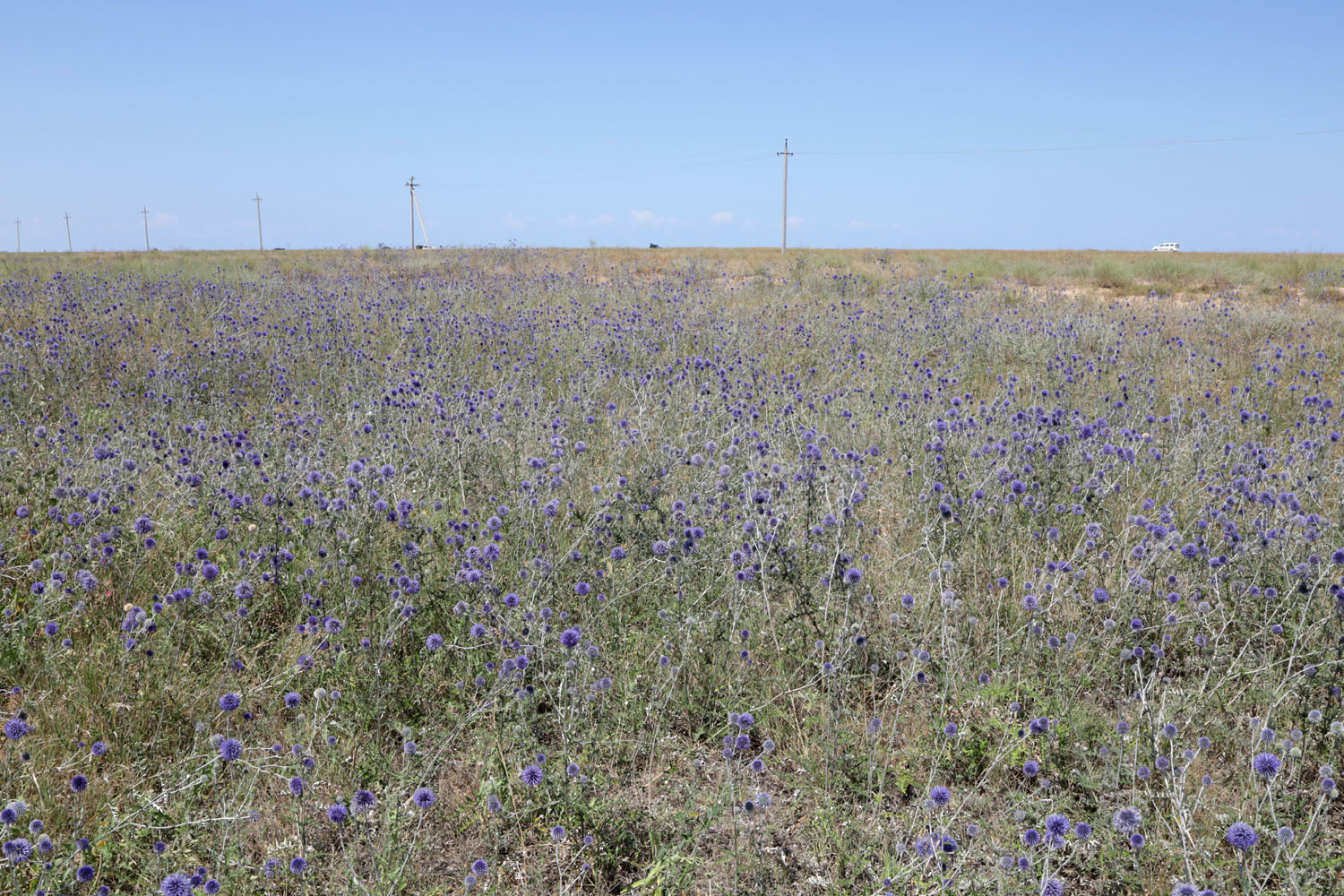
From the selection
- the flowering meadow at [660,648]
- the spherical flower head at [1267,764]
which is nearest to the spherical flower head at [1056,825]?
the flowering meadow at [660,648]

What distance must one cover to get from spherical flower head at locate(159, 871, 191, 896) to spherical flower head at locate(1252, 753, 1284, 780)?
253 cm

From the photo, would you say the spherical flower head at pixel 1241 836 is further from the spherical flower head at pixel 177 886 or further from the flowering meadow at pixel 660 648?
the spherical flower head at pixel 177 886

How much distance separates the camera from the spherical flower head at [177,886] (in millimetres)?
1632

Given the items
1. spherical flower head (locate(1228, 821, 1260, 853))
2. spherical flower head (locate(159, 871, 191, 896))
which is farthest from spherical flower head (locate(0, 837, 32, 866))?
spherical flower head (locate(1228, 821, 1260, 853))

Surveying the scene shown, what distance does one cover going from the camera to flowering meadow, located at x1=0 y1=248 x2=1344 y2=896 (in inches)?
81.6

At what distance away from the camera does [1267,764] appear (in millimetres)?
1857

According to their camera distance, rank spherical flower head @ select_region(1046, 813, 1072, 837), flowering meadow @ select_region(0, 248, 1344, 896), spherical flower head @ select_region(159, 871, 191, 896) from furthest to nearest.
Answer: flowering meadow @ select_region(0, 248, 1344, 896), spherical flower head @ select_region(1046, 813, 1072, 837), spherical flower head @ select_region(159, 871, 191, 896)

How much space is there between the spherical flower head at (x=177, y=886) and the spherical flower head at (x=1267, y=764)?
8.30 ft

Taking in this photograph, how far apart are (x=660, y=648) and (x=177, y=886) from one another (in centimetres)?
164

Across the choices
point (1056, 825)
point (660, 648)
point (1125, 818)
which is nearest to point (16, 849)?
point (660, 648)

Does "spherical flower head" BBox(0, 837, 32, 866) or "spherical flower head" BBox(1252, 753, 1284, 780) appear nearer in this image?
"spherical flower head" BBox(0, 837, 32, 866)

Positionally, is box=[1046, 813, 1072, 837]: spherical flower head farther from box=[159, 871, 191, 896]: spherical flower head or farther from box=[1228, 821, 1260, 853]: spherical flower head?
box=[159, 871, 191, 896]: spherical flower head

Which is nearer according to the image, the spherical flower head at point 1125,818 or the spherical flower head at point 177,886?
the spherical flower head at point 177,886

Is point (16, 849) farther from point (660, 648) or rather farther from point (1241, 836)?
point (1241, 836)
